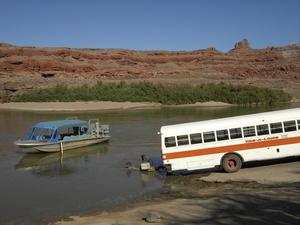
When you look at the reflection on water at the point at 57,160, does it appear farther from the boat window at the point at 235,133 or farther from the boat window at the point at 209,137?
the boat window at the point at 235,133

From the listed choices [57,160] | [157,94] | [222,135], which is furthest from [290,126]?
[157,94]

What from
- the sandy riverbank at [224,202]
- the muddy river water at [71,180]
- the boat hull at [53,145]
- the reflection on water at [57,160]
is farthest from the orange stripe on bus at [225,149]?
the boat hull at [53,145]

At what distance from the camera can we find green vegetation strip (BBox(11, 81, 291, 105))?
69312 mm

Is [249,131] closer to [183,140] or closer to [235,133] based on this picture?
[235,133]

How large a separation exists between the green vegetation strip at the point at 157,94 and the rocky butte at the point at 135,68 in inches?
334

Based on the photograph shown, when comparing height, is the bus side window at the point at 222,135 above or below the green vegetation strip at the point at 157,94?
below

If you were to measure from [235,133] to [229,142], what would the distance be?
45 centimetres

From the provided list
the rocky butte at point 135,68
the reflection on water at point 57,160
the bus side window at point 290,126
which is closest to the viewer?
the bus side window at point 290,126

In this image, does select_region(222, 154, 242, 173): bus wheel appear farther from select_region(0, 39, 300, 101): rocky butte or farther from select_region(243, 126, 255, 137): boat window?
select_region(0, 39, 300, 101): rocky butte

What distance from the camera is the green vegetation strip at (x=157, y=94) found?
69312mm

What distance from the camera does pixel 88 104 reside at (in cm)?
6222

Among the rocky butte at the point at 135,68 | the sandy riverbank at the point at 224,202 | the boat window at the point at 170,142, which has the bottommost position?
the sandy riverbank at the point at 224,202

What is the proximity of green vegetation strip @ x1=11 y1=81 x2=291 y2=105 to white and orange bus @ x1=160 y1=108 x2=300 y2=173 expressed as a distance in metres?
55.3

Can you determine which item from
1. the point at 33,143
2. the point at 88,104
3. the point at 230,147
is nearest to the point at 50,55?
the point at 88,104
